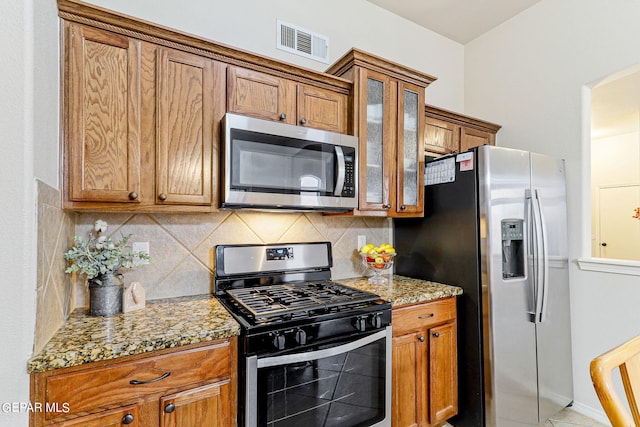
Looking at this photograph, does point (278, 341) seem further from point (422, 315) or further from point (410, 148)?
point (410, 148)

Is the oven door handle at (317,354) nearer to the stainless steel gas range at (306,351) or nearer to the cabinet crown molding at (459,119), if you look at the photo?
the stainless steel gas range at (306,351)

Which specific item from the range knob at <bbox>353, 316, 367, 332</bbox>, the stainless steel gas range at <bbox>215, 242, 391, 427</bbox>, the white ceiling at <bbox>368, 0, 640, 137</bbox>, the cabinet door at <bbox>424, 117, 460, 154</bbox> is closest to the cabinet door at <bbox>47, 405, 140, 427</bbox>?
the stainless steel gas range at <bbox>215, 242, 391, 427</bbox>

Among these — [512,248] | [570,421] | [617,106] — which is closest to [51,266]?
[512,248]

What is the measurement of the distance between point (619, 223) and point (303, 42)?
18.7ft

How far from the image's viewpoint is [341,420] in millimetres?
1534

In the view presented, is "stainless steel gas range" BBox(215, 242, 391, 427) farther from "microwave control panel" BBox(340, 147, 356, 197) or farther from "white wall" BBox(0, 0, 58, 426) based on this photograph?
"white wall" BBox(0, 0, 58, 426)

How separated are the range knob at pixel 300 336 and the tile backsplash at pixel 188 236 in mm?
751

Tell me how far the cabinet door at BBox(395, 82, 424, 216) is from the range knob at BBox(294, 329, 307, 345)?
3.63ft

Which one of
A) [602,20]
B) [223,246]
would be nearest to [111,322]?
[223,246]

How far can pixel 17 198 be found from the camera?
3.21ft

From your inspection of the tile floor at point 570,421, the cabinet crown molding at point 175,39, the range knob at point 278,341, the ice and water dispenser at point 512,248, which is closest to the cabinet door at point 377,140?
the cabinet crown molding at point 175,39

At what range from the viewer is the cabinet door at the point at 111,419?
3.46 ft

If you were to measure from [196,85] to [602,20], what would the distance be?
113 inches

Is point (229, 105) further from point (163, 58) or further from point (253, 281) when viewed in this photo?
point (253, 281)
